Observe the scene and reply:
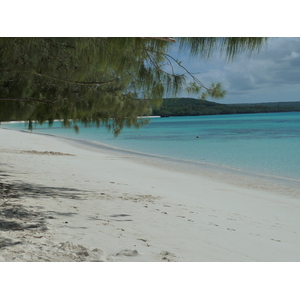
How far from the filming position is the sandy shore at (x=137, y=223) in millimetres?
3432

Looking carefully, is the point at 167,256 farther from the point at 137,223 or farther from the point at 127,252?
the point at 137,223

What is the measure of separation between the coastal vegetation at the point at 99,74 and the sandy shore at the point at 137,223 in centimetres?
127

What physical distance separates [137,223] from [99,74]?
2.10 m

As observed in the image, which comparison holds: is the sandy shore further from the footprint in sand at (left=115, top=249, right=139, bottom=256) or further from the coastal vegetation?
the coastal vegetation

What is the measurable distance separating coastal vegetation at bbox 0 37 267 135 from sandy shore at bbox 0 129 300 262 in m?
1.27

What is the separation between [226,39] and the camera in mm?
3047

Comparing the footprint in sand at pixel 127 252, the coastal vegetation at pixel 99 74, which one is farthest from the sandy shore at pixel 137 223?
the coastal vegetation at pixel 99 74

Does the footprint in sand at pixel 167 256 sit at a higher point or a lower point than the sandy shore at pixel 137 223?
higher

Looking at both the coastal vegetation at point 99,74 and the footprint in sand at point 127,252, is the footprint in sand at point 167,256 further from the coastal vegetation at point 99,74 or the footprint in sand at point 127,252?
the coastal vegetation at point 99,74

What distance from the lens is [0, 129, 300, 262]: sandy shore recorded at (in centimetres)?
343

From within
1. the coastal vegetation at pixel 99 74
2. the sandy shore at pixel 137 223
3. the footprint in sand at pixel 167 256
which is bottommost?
the sandy shore at pixel 137 223

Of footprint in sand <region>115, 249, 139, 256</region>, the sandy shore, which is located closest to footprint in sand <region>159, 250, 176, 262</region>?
the sandy shore

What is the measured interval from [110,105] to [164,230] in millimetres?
2683
